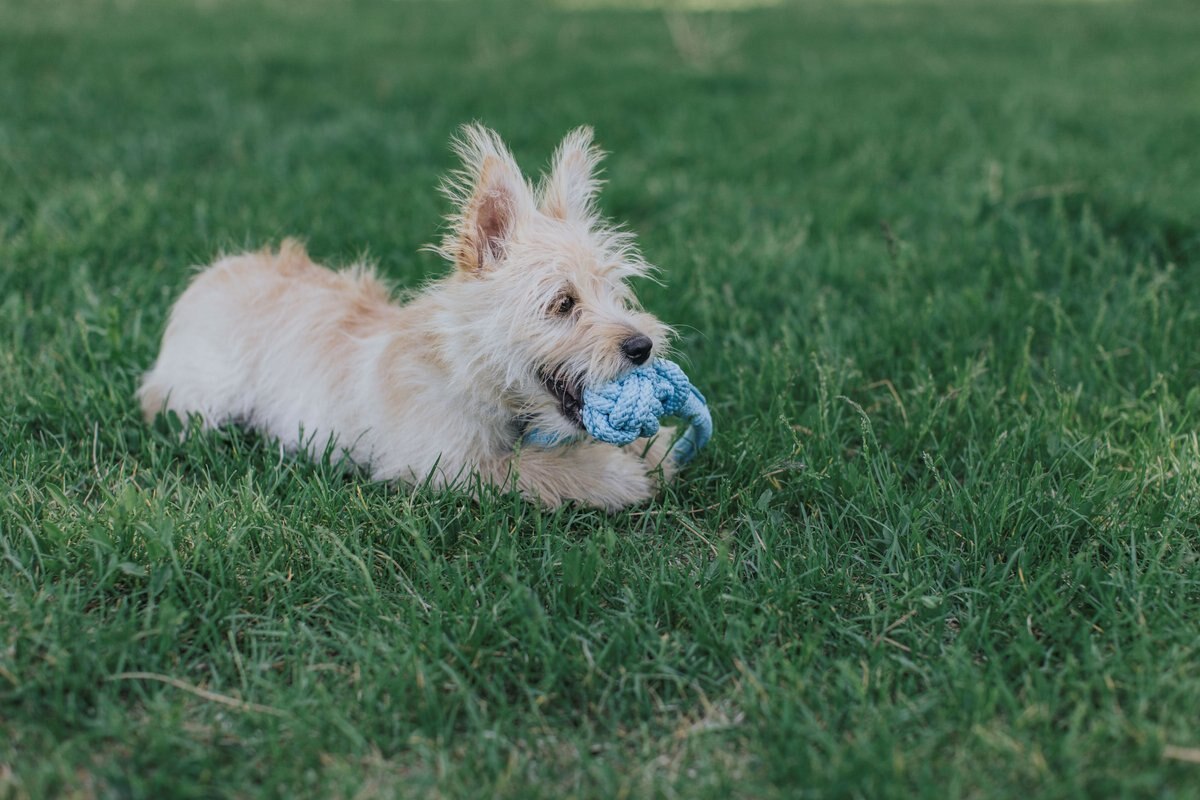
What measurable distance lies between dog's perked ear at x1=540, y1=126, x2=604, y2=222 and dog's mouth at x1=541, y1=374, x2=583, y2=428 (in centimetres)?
61

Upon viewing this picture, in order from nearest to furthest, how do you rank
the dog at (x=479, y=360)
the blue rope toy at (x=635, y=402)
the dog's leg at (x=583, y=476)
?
the blue rope toy at (x=635, y=402) → the dog at (x=479, y=360) → the dog's leg at (x=583, y=476)

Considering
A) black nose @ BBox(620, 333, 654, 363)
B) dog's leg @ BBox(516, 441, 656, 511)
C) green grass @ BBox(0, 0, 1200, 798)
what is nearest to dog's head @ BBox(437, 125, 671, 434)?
black nose @ BBox(620, 333, 654, 363)

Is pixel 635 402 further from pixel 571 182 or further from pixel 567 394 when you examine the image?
pixel 571 182

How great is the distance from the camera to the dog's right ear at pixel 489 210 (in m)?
3.39

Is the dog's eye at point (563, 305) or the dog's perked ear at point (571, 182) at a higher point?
the dog's perked ear at point (571, 182)

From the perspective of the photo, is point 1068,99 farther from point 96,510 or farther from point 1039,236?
point 96,510

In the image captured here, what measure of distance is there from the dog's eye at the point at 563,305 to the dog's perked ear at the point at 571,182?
41cm

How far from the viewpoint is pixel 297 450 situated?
3.73 metres

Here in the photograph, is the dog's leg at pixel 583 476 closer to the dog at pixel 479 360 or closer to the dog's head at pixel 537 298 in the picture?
the dog at pixel 479 360

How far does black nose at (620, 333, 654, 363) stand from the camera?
3.20m

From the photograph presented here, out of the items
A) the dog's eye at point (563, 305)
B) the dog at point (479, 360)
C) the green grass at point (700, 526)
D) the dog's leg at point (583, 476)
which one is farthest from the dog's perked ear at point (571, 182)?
the green grass at point (700, 526)

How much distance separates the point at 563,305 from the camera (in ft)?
10.9

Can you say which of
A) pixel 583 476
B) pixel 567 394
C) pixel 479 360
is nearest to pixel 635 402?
pixel 567 394

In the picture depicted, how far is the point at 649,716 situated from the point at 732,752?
0.23 metres
